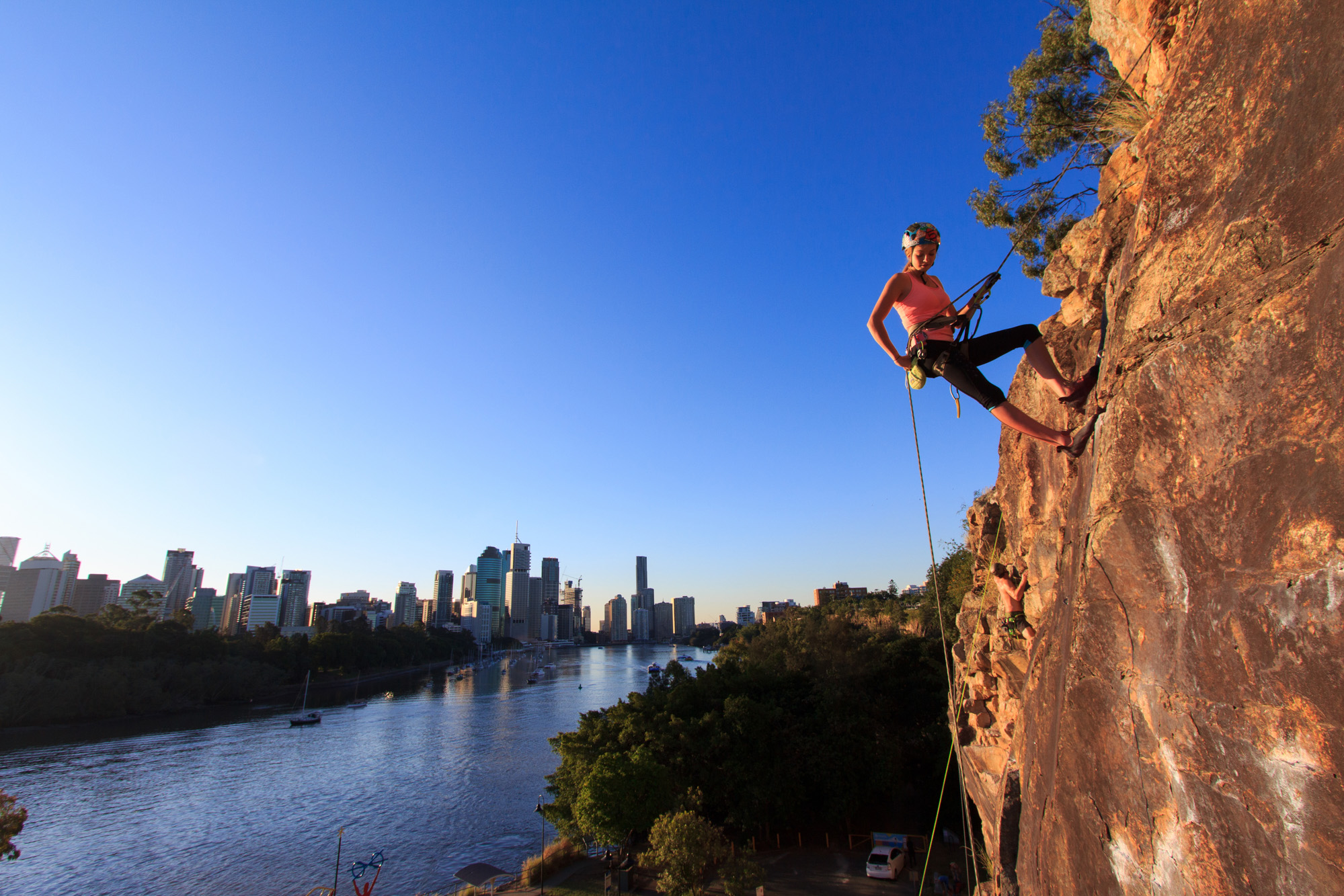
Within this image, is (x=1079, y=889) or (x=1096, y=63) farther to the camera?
(x=1096, y=63)

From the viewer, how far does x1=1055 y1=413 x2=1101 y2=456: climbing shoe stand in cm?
430

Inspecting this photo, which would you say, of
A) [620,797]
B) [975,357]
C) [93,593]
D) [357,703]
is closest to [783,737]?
[620,797]

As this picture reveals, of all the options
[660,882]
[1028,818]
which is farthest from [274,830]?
[1028,818]

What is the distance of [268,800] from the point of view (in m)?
35.2

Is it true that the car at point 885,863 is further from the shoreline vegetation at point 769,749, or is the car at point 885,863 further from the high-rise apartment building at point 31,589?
Answer: the high-rise apartment building at point 31,589

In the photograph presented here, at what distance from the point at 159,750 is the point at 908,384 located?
6070 centimetres

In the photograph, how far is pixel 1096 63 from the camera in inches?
416

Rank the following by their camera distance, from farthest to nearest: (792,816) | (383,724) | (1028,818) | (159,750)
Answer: (383,724)
(159,750)
(792,816)
(1028,818)

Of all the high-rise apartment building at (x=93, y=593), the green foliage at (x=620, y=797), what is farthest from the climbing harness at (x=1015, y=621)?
the high-rise apartment building at (x=93, y=593)

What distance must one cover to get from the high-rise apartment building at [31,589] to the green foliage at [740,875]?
18400cm

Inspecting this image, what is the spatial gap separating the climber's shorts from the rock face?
0.81m

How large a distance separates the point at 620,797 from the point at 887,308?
21.2 meters

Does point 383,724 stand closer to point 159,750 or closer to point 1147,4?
point 159,750

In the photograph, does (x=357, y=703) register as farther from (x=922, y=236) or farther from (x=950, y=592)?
(x=922, y=236)
